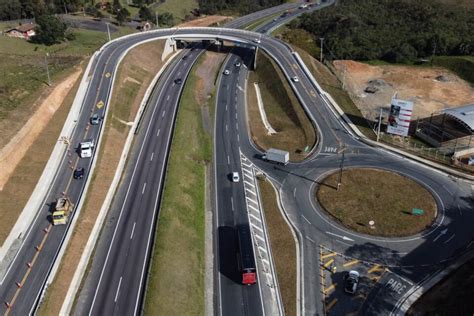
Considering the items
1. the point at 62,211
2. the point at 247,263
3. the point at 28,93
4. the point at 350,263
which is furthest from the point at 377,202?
the point at 28,93

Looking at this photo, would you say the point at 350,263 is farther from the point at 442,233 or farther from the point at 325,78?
the point at 325,78

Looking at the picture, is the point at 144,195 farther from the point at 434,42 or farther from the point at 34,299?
the point at 434,42

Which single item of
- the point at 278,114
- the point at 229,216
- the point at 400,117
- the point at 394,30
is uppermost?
the point at 394,30

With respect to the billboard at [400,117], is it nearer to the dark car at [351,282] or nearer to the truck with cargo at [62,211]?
the dark car at [351,282]

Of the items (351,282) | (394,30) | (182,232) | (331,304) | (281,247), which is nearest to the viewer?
(331,304)

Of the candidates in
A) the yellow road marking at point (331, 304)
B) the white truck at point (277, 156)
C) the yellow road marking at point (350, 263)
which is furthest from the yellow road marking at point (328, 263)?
the white truck at point (277, 156)

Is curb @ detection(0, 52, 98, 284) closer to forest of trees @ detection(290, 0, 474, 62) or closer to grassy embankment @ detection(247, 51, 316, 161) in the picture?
grassy embankment @ detection(247, 51, 316, 161)

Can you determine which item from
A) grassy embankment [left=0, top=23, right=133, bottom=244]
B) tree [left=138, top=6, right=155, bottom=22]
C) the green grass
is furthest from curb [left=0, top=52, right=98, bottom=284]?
tree [left=138, top=6, right=155, bottom=22]

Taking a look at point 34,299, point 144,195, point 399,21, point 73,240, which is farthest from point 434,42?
point 34,299

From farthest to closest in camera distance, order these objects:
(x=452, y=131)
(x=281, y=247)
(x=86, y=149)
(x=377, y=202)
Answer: (x=452, y=131)
(x=86, y=149)
(x=377, y=202)
(x=281, y=247)
